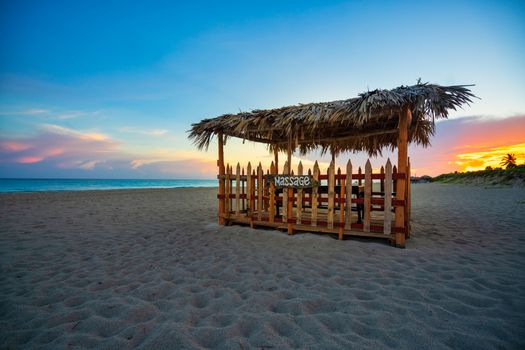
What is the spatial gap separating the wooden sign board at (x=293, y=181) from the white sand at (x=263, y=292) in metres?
1.21

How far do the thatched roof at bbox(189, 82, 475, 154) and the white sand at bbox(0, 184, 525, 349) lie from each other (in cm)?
269

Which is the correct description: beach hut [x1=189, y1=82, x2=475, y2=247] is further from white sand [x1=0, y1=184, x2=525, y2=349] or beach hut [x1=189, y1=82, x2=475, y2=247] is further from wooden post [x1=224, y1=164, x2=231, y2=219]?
white sand [x1=0, y1=184, x2=525, y2=349]

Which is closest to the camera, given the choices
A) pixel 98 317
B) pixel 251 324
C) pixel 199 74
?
pixel 251 324

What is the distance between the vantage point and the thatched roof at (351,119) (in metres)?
4.45

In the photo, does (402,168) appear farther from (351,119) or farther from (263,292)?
(263,292)

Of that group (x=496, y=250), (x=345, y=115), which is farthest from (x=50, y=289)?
(x=496, y=250)

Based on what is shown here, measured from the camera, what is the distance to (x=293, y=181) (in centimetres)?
561

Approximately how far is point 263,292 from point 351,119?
4033mm

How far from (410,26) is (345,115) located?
5779 mm

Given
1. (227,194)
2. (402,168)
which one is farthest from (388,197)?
(227,194)

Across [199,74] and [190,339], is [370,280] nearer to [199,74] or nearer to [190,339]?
[190,339]

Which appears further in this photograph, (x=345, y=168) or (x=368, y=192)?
(x=345, y=168)

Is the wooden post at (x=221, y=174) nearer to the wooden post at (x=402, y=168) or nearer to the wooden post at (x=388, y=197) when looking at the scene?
the wooden post at (x=388, y=197)

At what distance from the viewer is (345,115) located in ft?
16.7
